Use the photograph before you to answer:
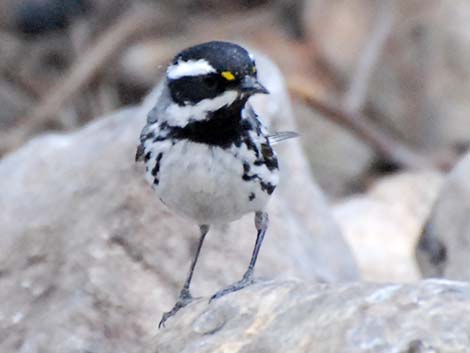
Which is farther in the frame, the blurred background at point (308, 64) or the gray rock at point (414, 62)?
the blurred background at point (308, 64)

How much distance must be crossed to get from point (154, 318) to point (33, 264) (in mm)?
833

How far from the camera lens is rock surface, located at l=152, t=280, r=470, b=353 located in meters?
4.02

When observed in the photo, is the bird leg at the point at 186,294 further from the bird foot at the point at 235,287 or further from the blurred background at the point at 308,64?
the blurred background at the point at 308,64

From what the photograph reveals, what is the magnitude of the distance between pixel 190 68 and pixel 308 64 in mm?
7461

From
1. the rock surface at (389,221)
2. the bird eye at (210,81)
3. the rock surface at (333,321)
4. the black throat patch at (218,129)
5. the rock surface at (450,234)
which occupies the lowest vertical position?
the rock surface at (389,221)

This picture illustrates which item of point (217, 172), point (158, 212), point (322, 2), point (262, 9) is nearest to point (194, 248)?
point (158, 212)

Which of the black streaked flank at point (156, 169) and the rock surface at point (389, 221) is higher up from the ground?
the black streaked flank at point (156, 169)

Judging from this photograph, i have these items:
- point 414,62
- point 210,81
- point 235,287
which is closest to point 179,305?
point 235,287

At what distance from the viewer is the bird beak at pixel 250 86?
5.07 metres

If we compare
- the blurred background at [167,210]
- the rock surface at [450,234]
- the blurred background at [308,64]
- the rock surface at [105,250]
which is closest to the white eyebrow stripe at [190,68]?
the blurred background at [167,210]

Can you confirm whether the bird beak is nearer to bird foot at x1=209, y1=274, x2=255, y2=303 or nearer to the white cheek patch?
the white cheek patch

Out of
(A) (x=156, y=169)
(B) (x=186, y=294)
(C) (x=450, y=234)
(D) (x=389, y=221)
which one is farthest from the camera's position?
(D) (x=389, y=221)

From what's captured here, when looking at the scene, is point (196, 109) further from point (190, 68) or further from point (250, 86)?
point (250, 86)

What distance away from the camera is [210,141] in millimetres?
5379
